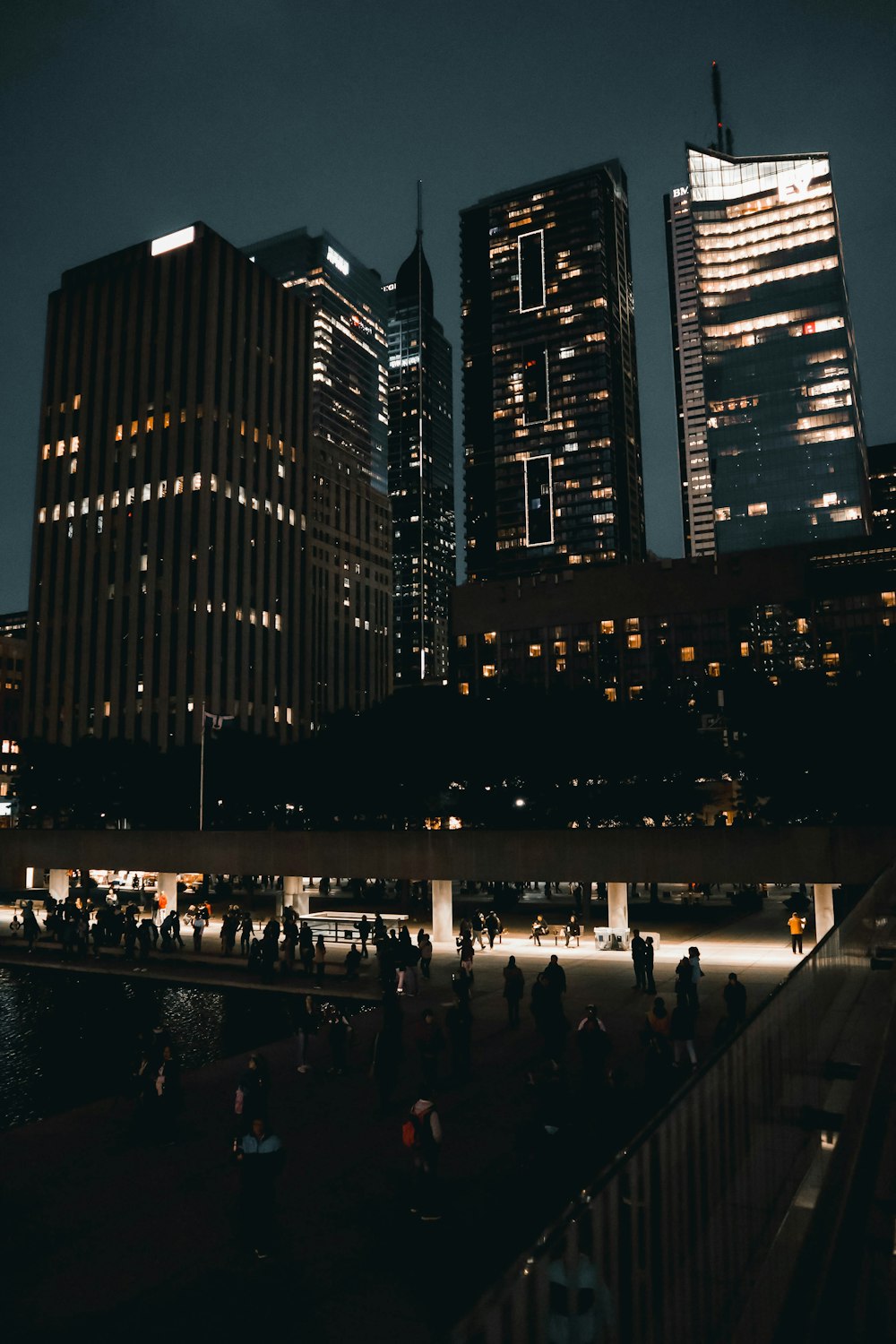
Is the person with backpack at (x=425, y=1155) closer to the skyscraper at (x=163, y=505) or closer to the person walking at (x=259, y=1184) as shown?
the person walking at (x=259, y=1184)

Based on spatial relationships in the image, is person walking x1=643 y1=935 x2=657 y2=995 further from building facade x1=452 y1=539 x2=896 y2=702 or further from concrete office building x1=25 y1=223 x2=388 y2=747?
building facade x1=452 y1=539 x2=896 y2=702

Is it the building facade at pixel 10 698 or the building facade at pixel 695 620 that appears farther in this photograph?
the building facade at pixel 10 698

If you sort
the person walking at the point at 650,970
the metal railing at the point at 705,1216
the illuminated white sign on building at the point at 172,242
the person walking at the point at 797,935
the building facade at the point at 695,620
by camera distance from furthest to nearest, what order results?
the building facade at the point at 695,620 < the illuminated white sign on building at the point at 172,242 < the person walking at the point at 797,935 < the person walking at the point at 650,970 < the metal railing at the point at 705,1216

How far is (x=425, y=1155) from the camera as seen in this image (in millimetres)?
11422

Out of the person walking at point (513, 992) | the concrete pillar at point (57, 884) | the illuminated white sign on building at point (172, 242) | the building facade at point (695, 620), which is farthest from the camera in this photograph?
the building facade at point (695, 620)

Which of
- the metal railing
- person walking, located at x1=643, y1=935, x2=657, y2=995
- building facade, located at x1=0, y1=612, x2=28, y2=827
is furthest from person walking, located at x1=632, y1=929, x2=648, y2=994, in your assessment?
building facade, located at x1=0, y1=612, x2=28, y2=827

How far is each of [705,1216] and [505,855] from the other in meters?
34.2

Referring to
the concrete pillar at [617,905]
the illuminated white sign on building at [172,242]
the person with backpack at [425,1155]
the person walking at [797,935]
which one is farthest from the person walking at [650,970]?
the illuminated white sign on building at [172,242]

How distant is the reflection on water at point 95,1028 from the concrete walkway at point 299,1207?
4.30 metres

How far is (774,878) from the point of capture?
3556 centimetres

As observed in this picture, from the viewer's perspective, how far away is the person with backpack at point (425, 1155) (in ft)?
36.8

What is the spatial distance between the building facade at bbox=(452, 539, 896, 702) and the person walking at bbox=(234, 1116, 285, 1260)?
13731 cm

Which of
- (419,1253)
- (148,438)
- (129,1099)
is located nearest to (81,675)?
(148,438)

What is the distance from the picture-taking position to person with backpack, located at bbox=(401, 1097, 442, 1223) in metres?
11.2
